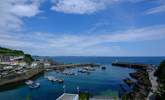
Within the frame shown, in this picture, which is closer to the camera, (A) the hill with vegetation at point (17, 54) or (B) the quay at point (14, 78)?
(B) the quay at point (14, 78)

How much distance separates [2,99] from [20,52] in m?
95.7

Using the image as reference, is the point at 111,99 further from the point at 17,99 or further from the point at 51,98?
the point at 17,99

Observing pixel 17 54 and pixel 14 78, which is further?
pixel 17 54

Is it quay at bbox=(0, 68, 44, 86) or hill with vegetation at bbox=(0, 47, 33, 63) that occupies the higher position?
hill with vegetation at bbox=(0, 47, 33, 63)

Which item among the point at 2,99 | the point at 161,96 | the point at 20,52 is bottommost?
the point at 2,99

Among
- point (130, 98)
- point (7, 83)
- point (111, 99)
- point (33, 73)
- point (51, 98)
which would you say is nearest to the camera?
point (111, 99)

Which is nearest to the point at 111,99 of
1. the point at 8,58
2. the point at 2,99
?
the point at 2,99

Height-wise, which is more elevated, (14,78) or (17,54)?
(17,54)

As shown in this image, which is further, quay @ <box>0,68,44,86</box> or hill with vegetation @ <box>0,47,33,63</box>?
hill with vegetation @ <box>0,47,33,63</box>

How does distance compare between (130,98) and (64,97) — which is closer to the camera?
(64,97)

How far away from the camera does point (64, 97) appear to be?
27531mm

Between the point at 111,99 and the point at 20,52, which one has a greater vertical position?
the point at 20,52

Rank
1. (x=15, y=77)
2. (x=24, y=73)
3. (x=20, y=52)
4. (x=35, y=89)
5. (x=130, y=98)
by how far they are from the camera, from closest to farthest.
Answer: (x=130, y=98) < (x=35, y=89) < (x=15, y=77) < (x=24, y=73) < (x=20, y=52)

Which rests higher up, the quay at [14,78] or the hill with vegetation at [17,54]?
the hill with vegetation at [17,54]
